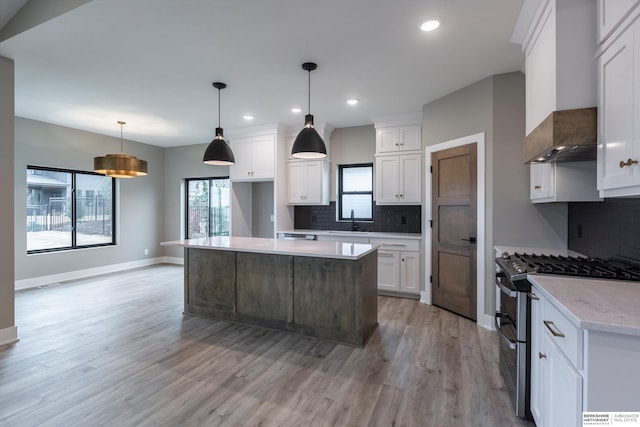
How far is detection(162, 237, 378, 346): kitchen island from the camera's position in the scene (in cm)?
288

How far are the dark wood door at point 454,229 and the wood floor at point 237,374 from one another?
314 millimetres

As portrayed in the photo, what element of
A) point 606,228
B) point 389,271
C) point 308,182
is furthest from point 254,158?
point 606,228

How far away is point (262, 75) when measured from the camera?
3.30 meters

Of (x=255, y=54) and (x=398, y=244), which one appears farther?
(x=398, y=244)

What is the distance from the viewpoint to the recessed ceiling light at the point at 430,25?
235cm

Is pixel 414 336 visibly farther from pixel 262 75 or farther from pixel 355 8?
pixel 262 75

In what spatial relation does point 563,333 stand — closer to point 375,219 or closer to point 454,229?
point 454,229

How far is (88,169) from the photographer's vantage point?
5691mm

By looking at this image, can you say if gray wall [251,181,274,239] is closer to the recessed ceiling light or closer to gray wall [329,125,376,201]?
gray wall [329,125,376,201]

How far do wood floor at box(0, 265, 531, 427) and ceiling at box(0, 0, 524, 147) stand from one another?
280cm

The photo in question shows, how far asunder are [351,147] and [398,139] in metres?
0.94

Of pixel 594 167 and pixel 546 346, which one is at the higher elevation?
pixel 594 167

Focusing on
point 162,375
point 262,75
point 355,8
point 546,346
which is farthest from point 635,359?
point 262,75

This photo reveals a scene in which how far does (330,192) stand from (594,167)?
371 cm
